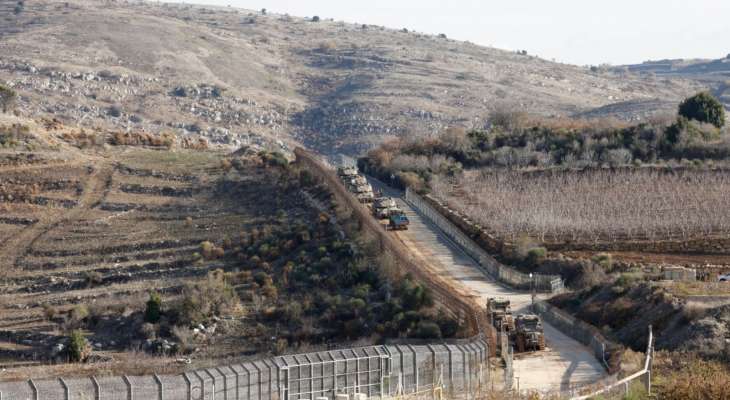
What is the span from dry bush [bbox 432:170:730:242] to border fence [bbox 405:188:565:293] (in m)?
1.63

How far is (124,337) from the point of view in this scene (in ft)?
174

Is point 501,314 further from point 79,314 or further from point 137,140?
point 137,140

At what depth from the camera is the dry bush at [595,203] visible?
214 ft

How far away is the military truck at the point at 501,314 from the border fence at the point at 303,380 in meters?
11.1

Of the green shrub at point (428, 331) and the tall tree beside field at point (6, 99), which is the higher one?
the green shrub at point (428, 331)

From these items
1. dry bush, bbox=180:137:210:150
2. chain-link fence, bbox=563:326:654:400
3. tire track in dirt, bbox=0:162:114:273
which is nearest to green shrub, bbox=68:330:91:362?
tire track in dirt, bbox=0:162:114:273

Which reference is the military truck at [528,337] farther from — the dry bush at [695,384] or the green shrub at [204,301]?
the green shrub at [204,301]

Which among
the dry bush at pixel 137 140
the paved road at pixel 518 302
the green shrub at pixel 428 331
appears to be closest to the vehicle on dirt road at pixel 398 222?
the paved road at pixel 518 302

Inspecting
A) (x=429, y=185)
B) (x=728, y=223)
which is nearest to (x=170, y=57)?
(x=429, y=185)

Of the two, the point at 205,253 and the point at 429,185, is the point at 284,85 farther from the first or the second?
the point at 205,253

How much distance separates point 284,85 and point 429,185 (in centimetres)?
9345

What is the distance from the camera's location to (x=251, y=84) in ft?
557

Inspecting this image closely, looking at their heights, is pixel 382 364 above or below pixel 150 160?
above

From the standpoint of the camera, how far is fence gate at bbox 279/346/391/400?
92.4ft
